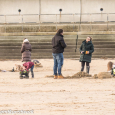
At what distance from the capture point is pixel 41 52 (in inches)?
811

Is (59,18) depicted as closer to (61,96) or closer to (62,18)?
(62,18)

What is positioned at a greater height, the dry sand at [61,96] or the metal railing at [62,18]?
the metal railing at [62,18]

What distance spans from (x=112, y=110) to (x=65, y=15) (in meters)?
21.5

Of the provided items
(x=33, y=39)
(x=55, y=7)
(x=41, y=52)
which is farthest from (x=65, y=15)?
(x=41, y=52)

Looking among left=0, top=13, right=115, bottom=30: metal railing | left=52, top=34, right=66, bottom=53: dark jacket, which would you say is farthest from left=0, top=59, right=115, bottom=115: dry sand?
left=0, top=13, right=115, bottom=30: metal railing

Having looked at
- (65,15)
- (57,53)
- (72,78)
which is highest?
(65,15)

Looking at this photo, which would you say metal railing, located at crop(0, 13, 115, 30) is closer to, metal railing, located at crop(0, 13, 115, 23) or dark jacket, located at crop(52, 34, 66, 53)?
metal railing, located at crop(0, 13, 115, 23)

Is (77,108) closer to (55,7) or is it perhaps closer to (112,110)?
(112,110)

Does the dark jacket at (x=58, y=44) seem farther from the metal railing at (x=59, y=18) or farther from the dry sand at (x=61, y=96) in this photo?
the metal railing at (x=59, y=18)

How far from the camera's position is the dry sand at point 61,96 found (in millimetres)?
5945

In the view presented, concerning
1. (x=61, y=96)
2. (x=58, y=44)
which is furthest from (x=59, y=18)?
(x=61, y=96)

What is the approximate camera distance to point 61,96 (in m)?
7.18

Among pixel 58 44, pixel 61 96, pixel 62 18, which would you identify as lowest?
pixel 61 96

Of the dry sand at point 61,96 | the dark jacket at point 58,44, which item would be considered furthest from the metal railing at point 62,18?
the dry sand at point 61,96
